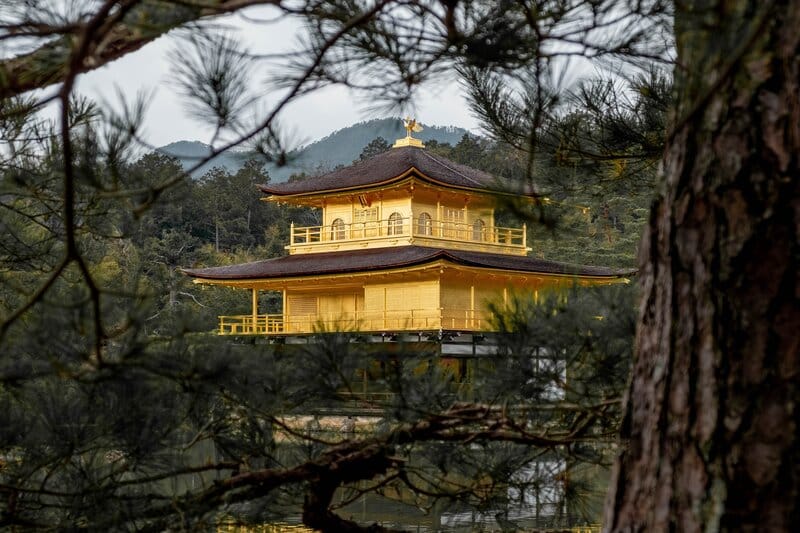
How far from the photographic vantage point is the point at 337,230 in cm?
1764

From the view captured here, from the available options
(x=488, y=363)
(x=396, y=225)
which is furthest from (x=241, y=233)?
(x=488, y=363)

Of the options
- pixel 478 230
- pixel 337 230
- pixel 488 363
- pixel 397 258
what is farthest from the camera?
pixel 337 230

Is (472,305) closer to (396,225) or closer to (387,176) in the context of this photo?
(396,225)

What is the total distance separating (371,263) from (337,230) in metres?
2.55

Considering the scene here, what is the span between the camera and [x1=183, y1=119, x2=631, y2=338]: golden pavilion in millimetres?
15289

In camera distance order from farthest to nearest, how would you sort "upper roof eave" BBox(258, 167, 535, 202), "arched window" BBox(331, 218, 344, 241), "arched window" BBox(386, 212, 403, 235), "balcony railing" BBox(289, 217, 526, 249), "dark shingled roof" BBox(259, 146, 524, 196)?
"arched window" BBox(331, 218, 344, 241) < "arched window" BBox(386, 212, 403, 235) < "balcony railing" BBox(289, 217, 526, 249) < "dark shingled roof" BBox(259, 146, 524, 196) < "upper roof eave" BBox(258, 167, 535, 202)

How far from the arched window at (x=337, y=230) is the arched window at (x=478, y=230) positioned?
8.66ft

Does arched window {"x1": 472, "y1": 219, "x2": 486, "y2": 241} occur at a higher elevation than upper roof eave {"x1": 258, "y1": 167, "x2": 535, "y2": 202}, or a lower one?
lower

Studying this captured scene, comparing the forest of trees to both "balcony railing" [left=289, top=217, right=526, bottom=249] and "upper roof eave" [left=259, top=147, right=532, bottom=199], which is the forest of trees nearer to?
"upper roof eave" [left=259, top=147, right=532, bottom=199]

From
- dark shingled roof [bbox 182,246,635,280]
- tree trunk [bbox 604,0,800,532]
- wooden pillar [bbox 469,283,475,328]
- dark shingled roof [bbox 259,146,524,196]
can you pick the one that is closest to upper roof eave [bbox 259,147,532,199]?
dark shingled roof [bbox 259,146,524,196]

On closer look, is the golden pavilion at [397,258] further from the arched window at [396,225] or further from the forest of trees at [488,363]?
the forest of trees at [488,363]

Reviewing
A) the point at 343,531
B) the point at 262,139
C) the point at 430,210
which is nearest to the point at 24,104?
the point at 262,139

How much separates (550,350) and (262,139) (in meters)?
0.87

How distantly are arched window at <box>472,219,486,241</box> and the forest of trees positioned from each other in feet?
44.2
